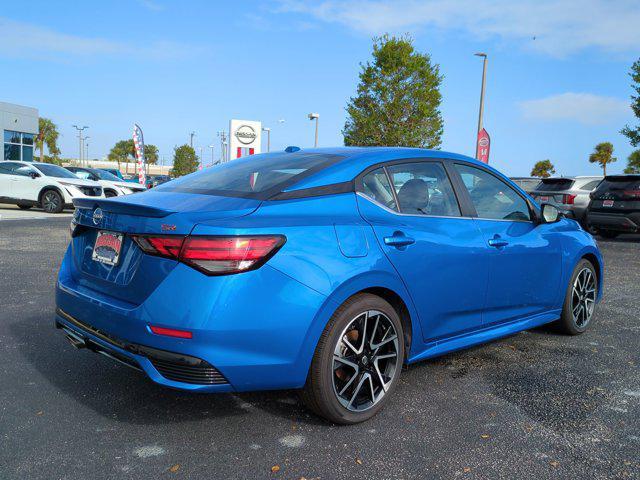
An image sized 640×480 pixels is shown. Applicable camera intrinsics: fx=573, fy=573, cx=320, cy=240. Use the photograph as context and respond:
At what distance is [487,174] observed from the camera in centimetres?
422

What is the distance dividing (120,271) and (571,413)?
262 centimetres

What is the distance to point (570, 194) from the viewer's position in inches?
598

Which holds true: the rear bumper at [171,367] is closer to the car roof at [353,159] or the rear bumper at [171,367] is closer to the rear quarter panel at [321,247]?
the rear quarter panel at [321,247]

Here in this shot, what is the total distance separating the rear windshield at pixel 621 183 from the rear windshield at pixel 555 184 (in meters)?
2.45

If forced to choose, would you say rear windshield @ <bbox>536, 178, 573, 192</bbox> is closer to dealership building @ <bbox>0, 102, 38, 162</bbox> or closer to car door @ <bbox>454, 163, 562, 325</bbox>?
car door @ <bbox>454, 163, 562, 325</bbox>

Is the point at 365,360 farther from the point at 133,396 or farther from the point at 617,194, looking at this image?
the point at 617,194

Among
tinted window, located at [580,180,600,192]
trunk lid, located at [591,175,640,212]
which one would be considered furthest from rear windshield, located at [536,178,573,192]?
trunk lid, located at [591,175,640,212]

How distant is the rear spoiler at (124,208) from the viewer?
271cm

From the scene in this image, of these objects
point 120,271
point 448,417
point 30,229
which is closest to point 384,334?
point 448,417

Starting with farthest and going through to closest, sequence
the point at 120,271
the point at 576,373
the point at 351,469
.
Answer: the point at 576,373, the point at 120,271, the point at 351,469

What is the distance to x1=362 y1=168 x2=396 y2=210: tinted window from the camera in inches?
129

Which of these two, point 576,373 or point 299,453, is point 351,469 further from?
point 576,373

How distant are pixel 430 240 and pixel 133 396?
1.99 metres

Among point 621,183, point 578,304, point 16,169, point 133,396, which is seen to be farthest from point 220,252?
point 16,169
